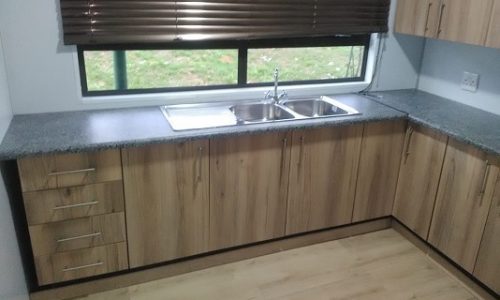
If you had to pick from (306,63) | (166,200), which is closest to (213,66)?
(306,63)

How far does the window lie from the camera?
2467 mm

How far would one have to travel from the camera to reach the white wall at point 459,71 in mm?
2590

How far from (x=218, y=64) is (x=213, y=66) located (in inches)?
1.4

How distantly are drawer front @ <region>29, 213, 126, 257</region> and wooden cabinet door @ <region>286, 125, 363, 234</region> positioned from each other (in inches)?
39.8

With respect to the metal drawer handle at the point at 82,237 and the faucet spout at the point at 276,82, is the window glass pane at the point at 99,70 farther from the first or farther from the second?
the faucet spout at the point at 276,82

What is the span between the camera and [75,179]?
1.99 metres

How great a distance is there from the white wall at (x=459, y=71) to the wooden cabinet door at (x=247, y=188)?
4.41 feet

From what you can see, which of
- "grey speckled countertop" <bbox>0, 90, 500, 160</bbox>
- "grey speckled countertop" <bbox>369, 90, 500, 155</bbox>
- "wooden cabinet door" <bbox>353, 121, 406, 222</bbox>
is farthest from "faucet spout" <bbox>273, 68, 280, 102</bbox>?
"grey speckled countertop" <bbox>369, 90, 500, 155</bbox>

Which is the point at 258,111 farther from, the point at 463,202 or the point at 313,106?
the point at 463,202

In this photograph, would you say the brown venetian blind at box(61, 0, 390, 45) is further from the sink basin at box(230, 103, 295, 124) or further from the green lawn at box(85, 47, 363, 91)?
the sink basin at box(230, 103, 295, 124)

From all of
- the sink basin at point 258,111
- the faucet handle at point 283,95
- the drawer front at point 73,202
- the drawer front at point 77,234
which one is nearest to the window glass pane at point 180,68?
the sink basin at point 258,111

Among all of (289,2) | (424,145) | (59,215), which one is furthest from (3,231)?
(424,145)

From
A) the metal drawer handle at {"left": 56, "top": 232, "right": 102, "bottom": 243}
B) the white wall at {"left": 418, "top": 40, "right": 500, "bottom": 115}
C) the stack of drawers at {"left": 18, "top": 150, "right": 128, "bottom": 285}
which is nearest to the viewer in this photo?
the stack of drawers at {"left": 18, "top": 150, "right": 128, "bottom": 285}

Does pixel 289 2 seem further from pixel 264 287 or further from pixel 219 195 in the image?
pixel 264 287
